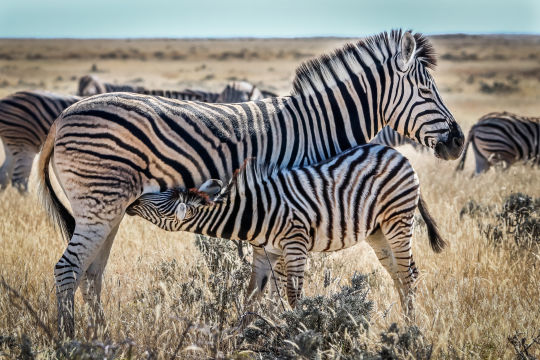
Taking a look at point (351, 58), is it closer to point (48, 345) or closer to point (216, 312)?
point (216, 312)

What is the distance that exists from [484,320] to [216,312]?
2092 mm

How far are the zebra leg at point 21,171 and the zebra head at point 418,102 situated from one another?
24.3 ft

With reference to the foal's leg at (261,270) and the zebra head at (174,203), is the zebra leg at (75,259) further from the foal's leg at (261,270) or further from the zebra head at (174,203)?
the foal's leg at (261,270)

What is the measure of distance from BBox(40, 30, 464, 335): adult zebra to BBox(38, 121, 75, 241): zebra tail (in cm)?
1

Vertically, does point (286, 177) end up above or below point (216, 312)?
above

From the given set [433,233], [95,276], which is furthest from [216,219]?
[433,233]

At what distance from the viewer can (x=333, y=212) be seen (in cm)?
518

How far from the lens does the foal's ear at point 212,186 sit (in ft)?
16.2

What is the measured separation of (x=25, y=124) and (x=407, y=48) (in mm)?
8022

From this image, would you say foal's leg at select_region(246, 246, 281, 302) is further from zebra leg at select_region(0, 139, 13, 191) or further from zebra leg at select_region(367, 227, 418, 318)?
zebra leg at select_region(0, 139, 13, 191)

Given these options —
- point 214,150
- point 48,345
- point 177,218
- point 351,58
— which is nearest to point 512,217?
point 351,58

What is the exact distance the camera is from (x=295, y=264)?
Result: 4.93 metres

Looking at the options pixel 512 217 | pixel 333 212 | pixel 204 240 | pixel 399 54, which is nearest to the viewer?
pixel 333 212

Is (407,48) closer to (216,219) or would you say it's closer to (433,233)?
(433,233)
